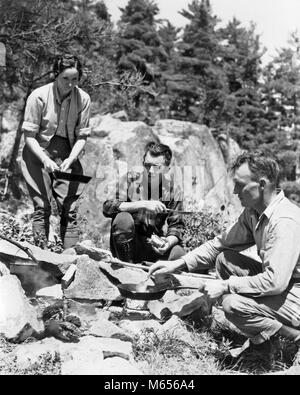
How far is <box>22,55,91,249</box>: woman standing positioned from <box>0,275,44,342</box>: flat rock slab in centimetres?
151

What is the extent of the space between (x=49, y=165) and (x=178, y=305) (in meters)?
1.78

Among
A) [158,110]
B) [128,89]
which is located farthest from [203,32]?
[128,89]

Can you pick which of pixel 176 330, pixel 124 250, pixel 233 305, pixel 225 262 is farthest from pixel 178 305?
pixel 233 305

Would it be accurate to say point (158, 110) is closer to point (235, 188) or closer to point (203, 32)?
point (203, 32)

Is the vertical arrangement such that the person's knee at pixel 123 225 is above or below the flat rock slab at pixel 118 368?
above

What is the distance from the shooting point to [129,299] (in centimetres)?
479

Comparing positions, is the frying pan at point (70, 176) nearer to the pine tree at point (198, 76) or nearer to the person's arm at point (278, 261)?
the person's arm at point (278, 261)

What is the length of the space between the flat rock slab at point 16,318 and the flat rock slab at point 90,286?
0.57 m

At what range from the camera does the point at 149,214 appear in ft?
17.0

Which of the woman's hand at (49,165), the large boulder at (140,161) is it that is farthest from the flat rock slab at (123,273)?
the large boulder at (140,161)

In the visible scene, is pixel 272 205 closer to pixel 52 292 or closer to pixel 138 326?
pixel 138 326

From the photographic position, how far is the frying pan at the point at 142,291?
14.6ft

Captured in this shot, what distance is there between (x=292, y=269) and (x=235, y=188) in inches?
25.3

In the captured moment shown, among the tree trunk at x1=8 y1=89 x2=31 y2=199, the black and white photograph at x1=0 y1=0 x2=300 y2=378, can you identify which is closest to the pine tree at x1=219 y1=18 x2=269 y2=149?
the tree trunk at x1=8 y1=89 x2=31 y2=199
